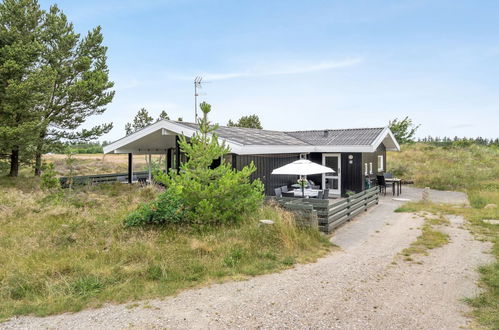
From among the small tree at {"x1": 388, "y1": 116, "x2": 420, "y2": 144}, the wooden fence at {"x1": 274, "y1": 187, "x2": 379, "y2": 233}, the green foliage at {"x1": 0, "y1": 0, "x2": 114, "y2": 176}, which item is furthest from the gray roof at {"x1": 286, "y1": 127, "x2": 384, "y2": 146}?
the small tree at {"x1": 388, "y1": 116, "x2": 420, "y2": 144}

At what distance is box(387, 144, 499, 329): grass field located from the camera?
14.0 feet

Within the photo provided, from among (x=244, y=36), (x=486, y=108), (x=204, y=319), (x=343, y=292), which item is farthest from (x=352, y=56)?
(x=204, y=319)

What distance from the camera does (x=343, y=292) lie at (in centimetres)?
452

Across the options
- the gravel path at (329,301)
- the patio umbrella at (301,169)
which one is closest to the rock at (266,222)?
the gravel path at (329,301)

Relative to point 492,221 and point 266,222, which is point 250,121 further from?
point 266,222

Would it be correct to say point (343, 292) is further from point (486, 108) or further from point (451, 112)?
point (451, 112)

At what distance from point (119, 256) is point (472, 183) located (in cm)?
2095

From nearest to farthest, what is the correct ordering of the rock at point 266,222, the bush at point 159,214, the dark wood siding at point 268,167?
the rock at point 266,222, the bush at point 159,214, the dark wood siding at point 268,167

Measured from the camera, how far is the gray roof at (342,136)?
48.8 ft

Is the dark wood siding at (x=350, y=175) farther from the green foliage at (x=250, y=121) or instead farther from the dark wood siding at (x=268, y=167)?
the green foliage at (x=250, y=121)

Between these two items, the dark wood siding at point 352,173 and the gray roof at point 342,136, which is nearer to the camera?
the dark wood siding at point 352,173

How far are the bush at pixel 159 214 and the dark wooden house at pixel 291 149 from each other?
11.4 ft

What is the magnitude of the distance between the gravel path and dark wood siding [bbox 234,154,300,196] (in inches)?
209

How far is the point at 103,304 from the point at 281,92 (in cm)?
2128
